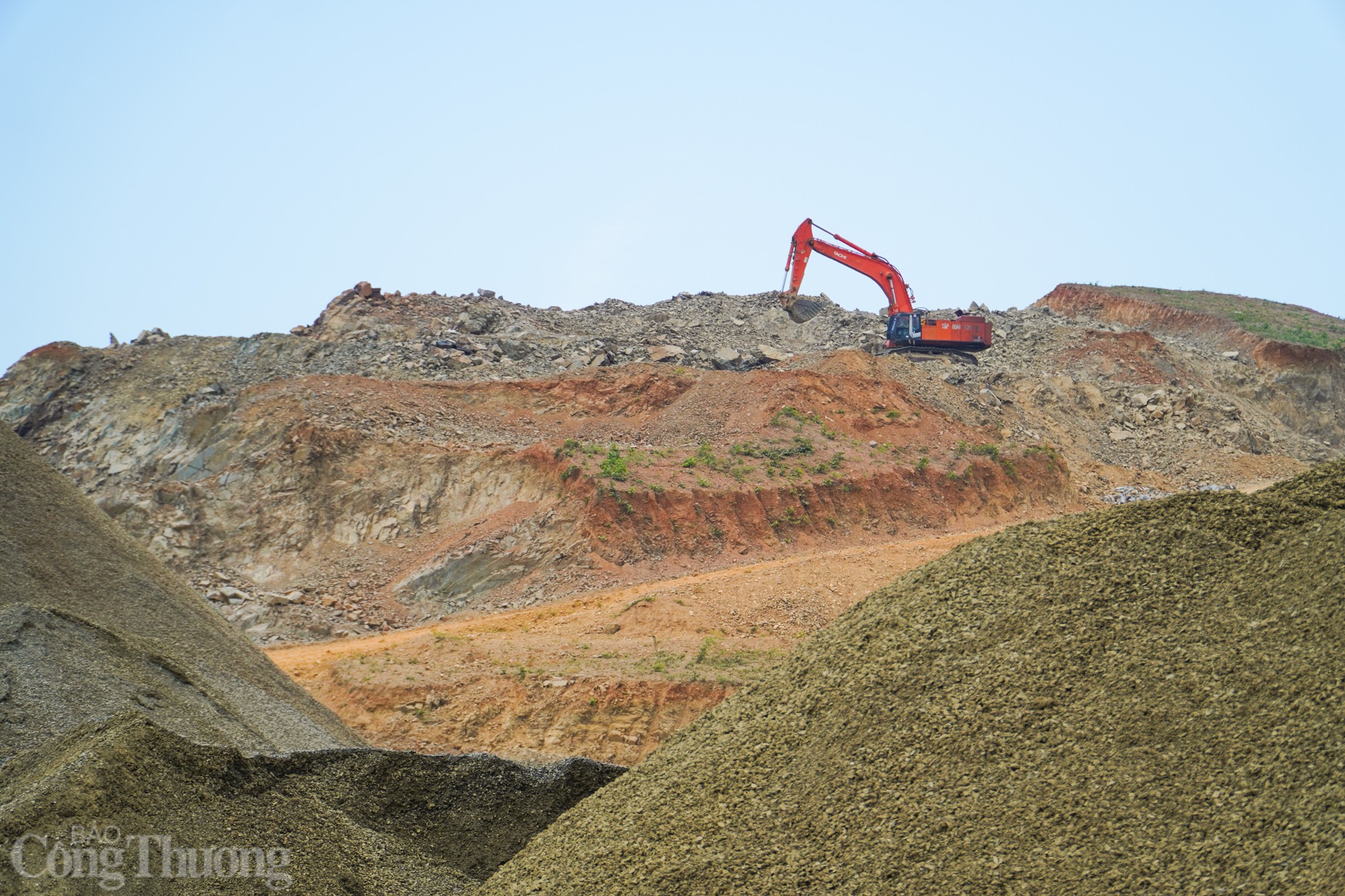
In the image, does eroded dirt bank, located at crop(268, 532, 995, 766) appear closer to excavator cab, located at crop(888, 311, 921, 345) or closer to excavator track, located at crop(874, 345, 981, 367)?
excavator cab, located at crop(888, 311, 921, 345)

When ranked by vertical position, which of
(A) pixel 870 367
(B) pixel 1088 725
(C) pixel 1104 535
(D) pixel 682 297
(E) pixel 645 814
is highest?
(D) pixel 682 297

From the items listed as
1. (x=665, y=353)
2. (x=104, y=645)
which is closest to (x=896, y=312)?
(x=665, y=353)

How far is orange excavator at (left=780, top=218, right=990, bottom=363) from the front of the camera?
36.4 metres

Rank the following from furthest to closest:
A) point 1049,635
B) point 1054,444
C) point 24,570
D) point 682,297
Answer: point 682,297 → point 1054,444 → point 24,570 → point 1049,635

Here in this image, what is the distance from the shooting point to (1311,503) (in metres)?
7.03

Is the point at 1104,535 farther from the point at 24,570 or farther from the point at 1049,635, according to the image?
the point at 24,570

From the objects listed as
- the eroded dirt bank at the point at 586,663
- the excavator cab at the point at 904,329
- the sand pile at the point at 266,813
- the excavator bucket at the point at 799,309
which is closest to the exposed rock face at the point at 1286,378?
the excavator cab at the point at 904,329

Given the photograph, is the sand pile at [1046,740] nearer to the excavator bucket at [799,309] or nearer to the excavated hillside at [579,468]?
the excavated hillside at [579,468]

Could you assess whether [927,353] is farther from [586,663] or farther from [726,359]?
[586,663]

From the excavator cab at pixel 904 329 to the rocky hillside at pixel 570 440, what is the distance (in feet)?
3.60

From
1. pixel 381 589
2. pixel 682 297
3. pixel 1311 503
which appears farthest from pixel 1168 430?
pixel 1311 503

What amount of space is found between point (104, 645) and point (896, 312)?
31.6 m

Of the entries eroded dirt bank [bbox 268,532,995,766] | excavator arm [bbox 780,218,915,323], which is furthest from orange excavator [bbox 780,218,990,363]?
eroded dirt bank [bbox 268,532,995,766]

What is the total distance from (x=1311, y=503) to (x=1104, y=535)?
1.23 metres
